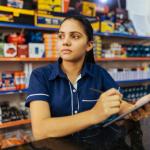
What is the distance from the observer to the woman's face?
3.81ft

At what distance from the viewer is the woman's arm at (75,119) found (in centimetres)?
88

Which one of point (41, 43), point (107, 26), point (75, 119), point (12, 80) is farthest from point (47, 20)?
point (75, 119)

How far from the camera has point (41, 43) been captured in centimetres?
267

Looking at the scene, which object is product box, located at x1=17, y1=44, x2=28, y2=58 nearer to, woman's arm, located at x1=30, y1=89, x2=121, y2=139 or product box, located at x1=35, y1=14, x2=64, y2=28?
product box, located at x1=35, y1=14, x2=64, y2=28

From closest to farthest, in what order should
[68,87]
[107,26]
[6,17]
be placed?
[68,87] → [6,17] → [107,26]

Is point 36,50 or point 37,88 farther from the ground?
point 36,50

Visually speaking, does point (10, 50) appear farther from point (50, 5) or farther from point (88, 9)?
point (88, 9)

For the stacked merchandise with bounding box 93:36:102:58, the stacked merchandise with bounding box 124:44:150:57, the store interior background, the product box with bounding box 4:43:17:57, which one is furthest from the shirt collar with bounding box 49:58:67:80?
the stacked merchandise with bounding box 124:44:150:57

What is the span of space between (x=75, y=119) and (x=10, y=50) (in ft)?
5.67

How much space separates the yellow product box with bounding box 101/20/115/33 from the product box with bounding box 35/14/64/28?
2.38ft

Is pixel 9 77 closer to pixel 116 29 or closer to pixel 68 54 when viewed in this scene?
pixel 68 54

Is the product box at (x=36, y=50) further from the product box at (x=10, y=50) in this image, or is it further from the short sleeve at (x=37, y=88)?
the short sleeve at (x=37, y=88)

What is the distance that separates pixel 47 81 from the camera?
3.97ft

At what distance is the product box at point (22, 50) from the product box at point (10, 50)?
51 millimetres
